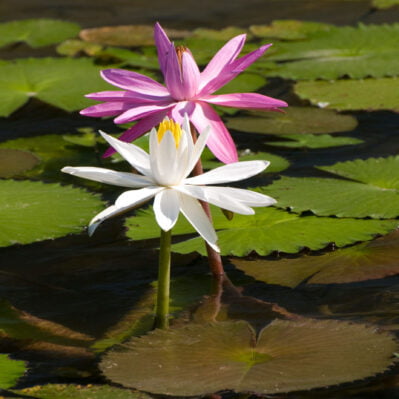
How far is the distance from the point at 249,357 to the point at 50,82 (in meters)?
1.96

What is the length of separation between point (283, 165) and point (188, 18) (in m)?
1.99

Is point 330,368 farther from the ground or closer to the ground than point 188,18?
closer to the ground

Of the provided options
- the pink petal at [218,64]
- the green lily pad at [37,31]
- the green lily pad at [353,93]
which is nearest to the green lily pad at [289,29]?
the green lily pad at [353,93]

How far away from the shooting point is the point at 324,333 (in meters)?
1.19

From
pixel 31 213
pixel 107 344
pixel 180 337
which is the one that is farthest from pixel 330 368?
pixel 31 213

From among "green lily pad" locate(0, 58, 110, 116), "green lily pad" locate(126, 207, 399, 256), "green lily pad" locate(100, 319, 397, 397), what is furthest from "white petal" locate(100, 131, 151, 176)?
"green lily pad" locate(0, 58, 110, 116)

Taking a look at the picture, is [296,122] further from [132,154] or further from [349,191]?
[132,154]

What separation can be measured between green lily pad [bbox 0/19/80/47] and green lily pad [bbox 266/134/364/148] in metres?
1.66

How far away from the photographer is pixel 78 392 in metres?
1.12

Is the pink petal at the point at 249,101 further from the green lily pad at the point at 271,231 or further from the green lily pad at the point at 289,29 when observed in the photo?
the green lily pad at the point at 289,29

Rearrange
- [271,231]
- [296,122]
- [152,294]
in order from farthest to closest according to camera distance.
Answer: [296,122]
[271,231]
[152,294]

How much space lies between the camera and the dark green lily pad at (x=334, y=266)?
57.9 inches

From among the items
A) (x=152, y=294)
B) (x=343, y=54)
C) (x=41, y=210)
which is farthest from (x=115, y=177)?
(x=343, y=54)

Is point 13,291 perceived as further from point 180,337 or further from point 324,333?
point 324,333
